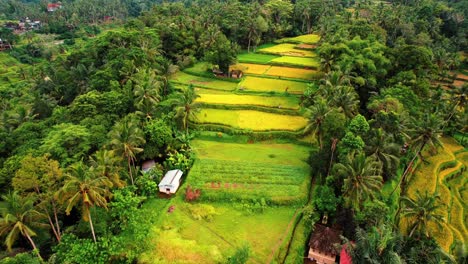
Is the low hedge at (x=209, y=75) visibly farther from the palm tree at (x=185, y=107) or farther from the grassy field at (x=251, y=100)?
the palm tree at (x=185, y=107)

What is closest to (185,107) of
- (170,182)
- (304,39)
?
(170,182)

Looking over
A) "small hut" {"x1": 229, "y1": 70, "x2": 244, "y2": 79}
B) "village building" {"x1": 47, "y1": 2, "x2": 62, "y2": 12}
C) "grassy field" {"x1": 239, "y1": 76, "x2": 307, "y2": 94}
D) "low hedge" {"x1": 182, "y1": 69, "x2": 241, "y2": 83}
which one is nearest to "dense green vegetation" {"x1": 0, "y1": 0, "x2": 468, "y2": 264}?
"grassy field" {"x1": 239, "y1": 76, "x2": 307, "y2": 94}

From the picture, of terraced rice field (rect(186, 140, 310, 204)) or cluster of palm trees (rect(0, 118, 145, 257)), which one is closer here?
cluster of palm trees (rect(0, 118, 145, 257))

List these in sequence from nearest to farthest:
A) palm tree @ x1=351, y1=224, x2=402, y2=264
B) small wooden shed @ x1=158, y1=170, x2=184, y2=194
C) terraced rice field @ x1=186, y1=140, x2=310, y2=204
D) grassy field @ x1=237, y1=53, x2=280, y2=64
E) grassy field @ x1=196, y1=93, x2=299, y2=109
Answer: palm tree @ x1=351, y1=224, x2=402, y2=264, terraced rice field @ x1=186, y1=140, x2=310, y2=204, small wooden shed @ x1=158, y1=170, x2=184, y2=194, grassy field @ x1=196, y1=93, x2=299, y2=109, grassy field @ x1=237, y1=53, x2=280, y2=64

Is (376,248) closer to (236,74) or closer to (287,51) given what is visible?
(236,74)

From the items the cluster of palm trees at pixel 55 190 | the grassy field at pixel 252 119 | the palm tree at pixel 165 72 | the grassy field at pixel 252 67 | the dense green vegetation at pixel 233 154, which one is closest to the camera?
the cluster of palm trees at pixel 55 190

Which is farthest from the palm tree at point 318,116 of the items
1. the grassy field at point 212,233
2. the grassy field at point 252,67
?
the grassy field at point 252,67

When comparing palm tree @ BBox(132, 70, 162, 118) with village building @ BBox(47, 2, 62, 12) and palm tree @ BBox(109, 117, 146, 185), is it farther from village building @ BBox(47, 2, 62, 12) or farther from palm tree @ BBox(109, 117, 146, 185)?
village building @ BBox(47, 2, 62, 12)
